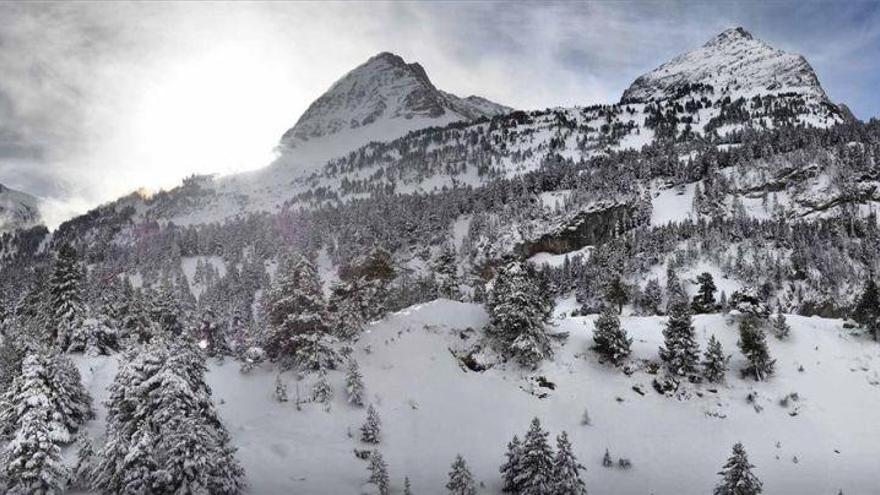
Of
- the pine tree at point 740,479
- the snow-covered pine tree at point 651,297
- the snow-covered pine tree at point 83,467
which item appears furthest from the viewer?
the snow-covered pine tree at point 651,297

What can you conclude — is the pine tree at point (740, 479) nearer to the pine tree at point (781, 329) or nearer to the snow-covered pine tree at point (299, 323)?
the pine tree at point (781, 329)

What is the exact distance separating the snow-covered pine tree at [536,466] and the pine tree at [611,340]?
19.4 meters

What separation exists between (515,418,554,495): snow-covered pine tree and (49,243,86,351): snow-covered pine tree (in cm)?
4039

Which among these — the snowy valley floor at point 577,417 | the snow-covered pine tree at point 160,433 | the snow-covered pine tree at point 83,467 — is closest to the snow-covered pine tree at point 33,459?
the snow-covered pine tree at point 160,433

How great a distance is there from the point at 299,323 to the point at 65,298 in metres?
22.3

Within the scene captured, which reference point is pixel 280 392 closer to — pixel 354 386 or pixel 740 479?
pixel 354 386

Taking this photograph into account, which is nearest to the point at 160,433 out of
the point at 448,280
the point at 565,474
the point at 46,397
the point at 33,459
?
the point at 33,459

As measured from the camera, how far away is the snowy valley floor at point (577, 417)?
35031 millimetres

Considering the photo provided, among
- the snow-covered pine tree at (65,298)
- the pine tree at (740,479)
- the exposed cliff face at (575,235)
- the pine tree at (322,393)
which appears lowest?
the pine tree at (740,479)

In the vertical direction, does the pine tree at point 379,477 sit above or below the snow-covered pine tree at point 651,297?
below

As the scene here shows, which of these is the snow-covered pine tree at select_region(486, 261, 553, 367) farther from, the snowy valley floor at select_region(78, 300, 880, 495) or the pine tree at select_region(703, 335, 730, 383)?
the pine tree at select_region(703, 335, 730, 383)

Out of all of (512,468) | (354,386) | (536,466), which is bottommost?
(512,468)

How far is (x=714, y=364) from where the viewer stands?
4550 centimetres

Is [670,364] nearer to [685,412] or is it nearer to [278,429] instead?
[685,412]
